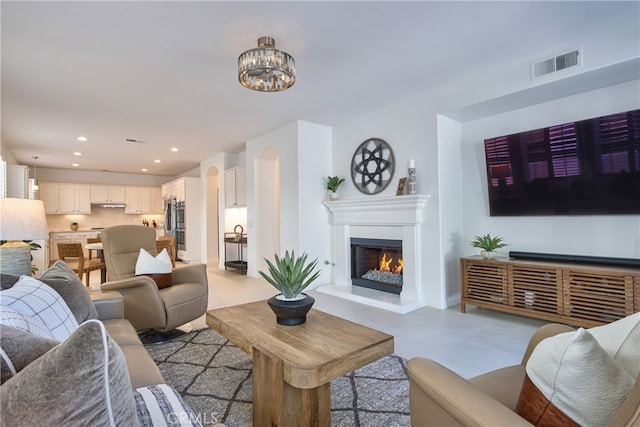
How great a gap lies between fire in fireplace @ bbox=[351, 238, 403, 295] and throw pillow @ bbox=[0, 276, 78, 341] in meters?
3.52

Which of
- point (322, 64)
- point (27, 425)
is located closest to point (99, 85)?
point (322, 64)

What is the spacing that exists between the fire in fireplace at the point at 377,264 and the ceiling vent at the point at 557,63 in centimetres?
229

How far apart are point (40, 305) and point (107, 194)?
9095mm

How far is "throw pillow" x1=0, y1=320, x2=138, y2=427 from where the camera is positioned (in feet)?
1.79

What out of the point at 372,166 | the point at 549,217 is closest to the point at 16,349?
the point at 549,217

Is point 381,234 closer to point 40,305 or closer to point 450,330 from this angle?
point 450,330

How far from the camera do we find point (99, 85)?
3.38 m

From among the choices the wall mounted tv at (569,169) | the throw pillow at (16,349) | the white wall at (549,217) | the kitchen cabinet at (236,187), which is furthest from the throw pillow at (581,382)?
the kitchen cabinet at (236,187)

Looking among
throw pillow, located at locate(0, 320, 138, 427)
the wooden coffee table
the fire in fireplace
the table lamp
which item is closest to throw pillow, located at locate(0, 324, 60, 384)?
throw pillow, located at locate(0, 320, 138, 427)

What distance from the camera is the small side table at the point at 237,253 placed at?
610cm

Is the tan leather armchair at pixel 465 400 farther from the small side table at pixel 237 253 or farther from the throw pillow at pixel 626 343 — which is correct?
the small side table at pixel 237 253

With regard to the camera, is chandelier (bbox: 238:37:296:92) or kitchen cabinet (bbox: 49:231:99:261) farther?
kitchen cabinet (bbox: 49:231:99:261)

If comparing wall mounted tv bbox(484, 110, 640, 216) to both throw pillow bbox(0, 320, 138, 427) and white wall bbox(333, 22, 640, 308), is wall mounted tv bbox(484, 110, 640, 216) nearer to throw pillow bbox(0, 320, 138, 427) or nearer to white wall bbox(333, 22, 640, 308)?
white wall bbox(333, 22, 640, 308)

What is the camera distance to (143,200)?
31.2 ft
